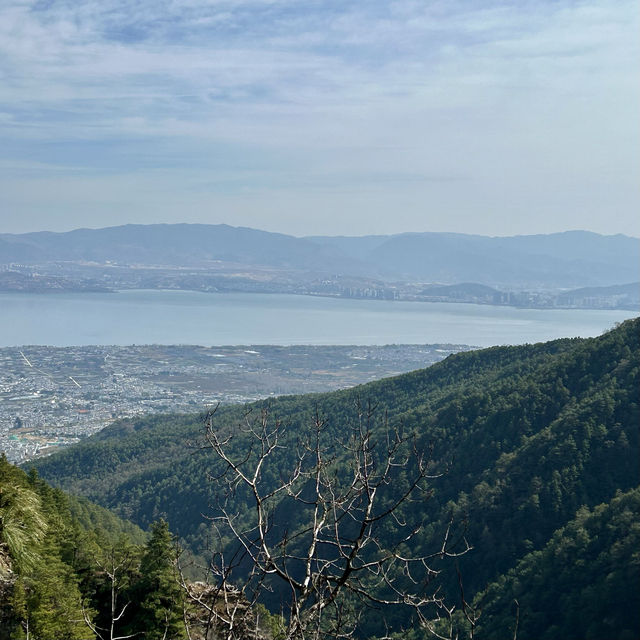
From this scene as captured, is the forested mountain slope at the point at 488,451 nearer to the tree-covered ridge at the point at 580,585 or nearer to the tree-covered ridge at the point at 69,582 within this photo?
the tree-covered ridge at the point at 580,585

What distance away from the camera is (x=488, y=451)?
77.3 ft

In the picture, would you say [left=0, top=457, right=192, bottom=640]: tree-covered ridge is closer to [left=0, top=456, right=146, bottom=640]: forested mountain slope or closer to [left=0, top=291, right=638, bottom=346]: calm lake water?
[left=0, top=456, right=146, bottom=640]: forested mountain slope

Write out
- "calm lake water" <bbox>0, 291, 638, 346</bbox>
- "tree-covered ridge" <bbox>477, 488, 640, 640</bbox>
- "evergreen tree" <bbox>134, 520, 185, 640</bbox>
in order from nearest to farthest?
"evergreen tree" <bbox>134, 520, 185, 640</bbox> → "tree-covered ridge" <bbox>477, 488, 640, 640</bbox> → "calm lake water" <bbox>0, 291, 638, 346</bbox>

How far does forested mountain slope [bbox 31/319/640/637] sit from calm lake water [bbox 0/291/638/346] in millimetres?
48127

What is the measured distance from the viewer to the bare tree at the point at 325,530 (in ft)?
9.60

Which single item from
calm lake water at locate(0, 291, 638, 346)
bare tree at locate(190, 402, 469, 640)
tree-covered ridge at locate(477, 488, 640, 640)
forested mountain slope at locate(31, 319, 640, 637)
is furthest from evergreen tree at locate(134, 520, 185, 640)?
calm lake water at locate(0, 291, 638, 346)

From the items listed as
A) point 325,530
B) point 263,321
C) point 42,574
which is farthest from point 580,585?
point 263,321

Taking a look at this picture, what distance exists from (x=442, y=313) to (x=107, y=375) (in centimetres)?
8009

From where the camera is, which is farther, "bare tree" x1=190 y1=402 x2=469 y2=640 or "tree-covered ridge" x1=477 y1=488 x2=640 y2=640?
"tree-covered ridge" x1=477 y1=488 x2=640 y2=640

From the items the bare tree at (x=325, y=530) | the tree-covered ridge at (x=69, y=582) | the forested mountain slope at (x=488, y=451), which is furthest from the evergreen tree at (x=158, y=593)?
the forested mountain slope at (x=488, y=451)

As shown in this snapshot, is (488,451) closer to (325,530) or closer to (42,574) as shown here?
(325,530)

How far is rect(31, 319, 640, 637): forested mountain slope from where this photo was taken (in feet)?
61.6

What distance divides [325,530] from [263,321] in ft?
332


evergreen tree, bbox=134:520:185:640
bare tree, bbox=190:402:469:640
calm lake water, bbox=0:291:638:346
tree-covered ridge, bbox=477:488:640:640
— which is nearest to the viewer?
bare tree, bbox=190:402:469:640
